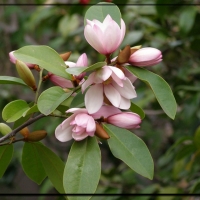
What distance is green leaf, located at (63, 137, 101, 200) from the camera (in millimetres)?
577

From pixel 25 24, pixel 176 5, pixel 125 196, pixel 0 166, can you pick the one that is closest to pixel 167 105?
pixel 0 166

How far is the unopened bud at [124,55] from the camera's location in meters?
0.62

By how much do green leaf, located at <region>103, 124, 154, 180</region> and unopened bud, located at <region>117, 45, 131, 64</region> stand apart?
111mm

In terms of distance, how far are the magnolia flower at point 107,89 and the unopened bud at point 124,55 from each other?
0.03m

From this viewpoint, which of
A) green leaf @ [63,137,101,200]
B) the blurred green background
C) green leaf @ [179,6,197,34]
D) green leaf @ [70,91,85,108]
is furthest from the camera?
green leaf @ [179,6,197,34]

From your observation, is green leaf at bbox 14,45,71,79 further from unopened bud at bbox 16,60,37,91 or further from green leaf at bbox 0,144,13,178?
green leaf at bbox 0,144,13,178

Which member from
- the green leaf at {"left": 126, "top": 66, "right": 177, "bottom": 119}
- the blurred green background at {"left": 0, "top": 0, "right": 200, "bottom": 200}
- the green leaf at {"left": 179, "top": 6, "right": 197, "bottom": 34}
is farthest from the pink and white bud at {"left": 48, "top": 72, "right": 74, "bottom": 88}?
the green leaf at {"left": 179, "top": 6, "right": 197, "bottom": 34}

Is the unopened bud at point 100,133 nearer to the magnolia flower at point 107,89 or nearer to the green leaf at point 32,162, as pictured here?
the magnolia flower at point 107,89

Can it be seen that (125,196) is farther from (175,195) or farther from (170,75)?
(170,75)

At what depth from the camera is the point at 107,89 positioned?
0.63 m

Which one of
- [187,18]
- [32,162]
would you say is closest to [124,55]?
[32,162]

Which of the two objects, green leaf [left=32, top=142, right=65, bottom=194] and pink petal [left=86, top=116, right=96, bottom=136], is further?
green leaf [left=32, top=142, right=65, bottom=194]

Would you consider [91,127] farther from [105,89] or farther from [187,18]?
[187,18]

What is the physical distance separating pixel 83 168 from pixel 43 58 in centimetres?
19
